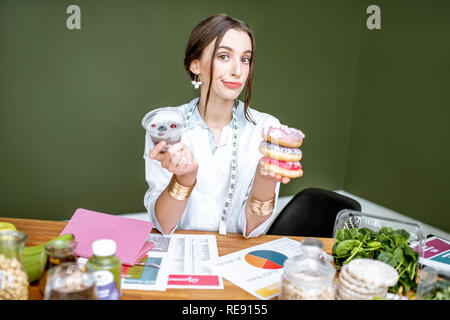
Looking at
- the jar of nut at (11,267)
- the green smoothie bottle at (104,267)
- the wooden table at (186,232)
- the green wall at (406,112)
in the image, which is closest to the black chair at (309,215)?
the wooden table at (186,232)

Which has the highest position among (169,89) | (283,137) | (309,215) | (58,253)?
(169,89)

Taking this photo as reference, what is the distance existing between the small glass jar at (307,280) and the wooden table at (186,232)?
165 mm

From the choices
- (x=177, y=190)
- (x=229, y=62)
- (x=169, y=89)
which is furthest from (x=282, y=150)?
(x=169, y=89)

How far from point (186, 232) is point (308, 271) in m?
0.64

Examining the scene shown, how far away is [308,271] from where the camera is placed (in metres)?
0.95

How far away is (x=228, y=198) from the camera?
1.71m

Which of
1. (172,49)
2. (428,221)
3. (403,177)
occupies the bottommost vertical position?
(428,221)

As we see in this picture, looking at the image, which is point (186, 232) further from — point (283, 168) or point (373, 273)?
point (373, 273)

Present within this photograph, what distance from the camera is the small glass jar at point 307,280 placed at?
0.89 metres

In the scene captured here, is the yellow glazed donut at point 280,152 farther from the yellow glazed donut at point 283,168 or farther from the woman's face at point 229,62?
the woman's face at point 229,62

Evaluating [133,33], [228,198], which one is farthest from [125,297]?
[133,33]
